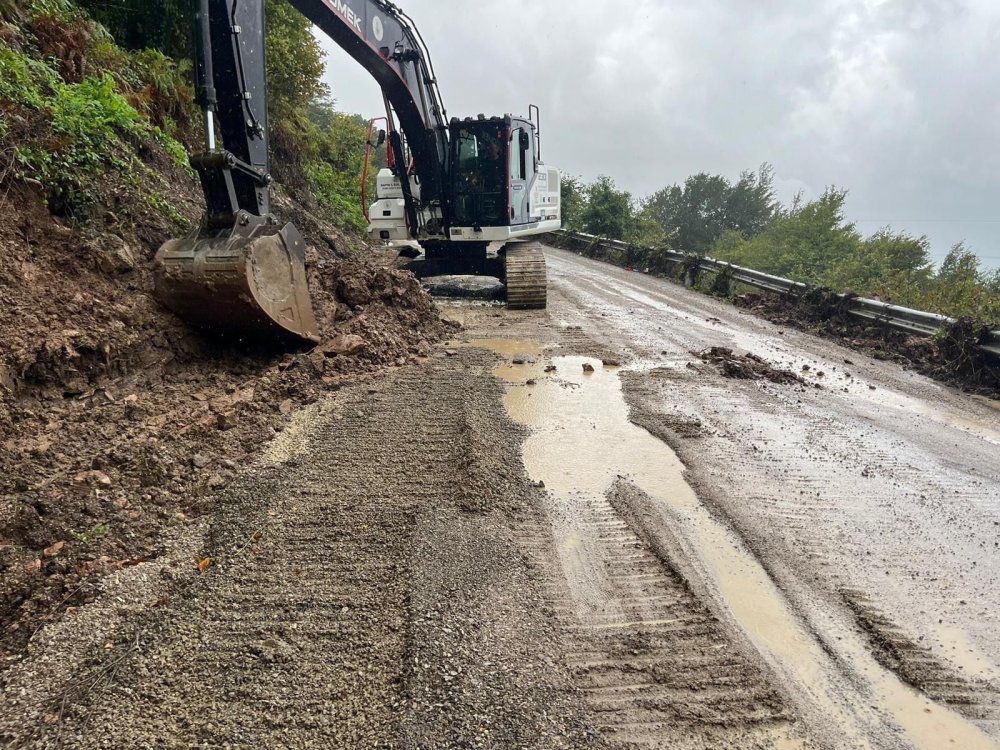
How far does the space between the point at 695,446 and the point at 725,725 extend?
7.99 feet

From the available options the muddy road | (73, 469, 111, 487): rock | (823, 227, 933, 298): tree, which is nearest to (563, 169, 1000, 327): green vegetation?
(823, 227, 933, 298): tree

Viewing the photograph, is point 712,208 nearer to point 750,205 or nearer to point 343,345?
point 750,205

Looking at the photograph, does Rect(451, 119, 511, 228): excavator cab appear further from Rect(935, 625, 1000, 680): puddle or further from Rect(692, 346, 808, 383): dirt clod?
Rect(935, 625, 1000, 680): puddle

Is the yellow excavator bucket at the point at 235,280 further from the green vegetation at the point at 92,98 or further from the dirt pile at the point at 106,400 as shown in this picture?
the green vegetation at the point at 92,98

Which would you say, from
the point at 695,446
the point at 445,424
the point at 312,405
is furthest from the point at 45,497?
the point at 695,446

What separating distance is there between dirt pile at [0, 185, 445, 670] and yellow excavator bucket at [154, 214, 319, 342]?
0.26 meters

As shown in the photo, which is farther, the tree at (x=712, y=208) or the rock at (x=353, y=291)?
the tree at (x=712, y=208)

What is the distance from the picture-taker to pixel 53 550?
246 cm

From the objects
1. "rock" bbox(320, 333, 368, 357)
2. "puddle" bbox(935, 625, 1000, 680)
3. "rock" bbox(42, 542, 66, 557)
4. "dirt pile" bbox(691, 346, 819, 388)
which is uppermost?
"rock" bbox(320, 333, 368, 357)

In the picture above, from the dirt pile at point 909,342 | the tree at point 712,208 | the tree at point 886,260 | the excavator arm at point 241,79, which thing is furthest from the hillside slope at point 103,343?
the tree at point 712,208

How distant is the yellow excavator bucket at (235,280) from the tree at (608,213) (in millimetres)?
19575

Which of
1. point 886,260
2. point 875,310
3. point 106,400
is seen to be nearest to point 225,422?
point 106,400

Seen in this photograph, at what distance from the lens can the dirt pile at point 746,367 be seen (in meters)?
5.87

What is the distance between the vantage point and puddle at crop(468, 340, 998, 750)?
2039 millimetres
